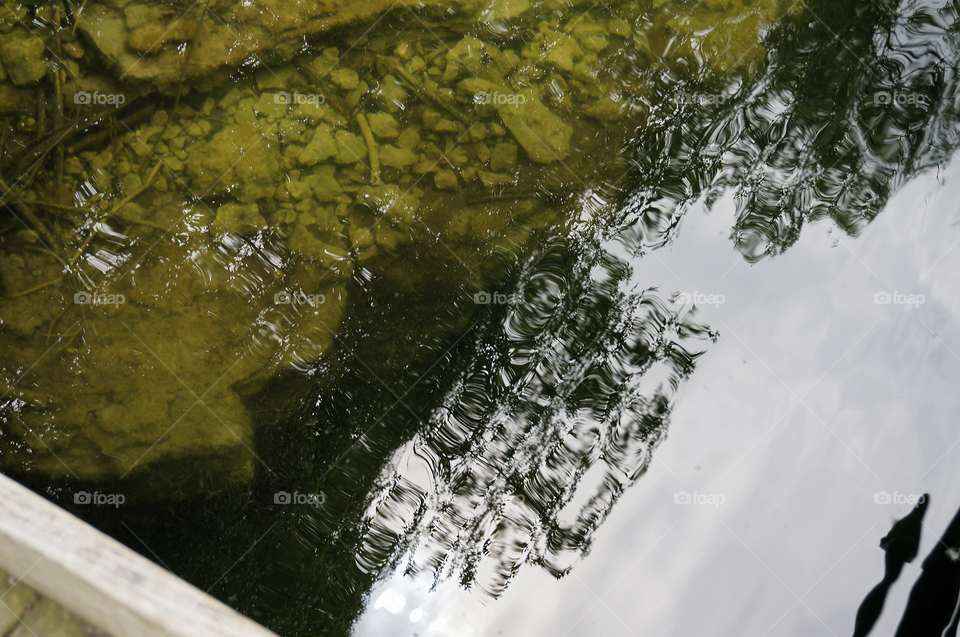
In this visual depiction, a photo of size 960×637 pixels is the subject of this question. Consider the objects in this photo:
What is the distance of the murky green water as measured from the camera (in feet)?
7.48

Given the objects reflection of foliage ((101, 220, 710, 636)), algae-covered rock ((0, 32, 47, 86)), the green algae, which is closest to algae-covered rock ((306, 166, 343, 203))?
the green algae

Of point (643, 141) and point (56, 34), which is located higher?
point (643, 141)

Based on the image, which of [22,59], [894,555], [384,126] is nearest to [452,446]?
[384,126]

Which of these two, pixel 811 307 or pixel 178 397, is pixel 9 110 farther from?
pixel 811 307

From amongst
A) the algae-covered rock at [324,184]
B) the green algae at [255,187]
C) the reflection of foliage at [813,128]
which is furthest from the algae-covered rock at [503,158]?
the algae-covered rock at [324,184]

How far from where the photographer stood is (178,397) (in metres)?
2.28

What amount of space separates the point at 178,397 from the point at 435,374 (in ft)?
3.71

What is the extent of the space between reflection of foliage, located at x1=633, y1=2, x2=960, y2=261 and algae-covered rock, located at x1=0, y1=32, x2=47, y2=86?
2890mm

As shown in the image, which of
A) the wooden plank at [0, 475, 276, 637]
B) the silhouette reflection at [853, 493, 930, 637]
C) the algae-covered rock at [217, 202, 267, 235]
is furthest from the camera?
the algae-covered rock at [217, 202, 267, 235]

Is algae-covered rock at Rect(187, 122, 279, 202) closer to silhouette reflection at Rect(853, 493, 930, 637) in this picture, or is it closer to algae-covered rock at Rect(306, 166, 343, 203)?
algae-covered rock at Rect(306, 166, 343, 203)

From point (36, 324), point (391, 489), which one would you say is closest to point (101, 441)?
point (36, 324)

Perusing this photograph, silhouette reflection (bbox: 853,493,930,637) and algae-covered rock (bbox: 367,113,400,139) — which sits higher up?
algae-covered rock (bbox: 367,113,400,139)

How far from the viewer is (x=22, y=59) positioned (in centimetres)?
244

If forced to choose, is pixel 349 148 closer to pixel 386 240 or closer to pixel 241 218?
pixel 386 240
